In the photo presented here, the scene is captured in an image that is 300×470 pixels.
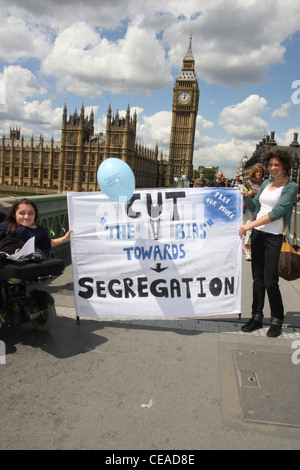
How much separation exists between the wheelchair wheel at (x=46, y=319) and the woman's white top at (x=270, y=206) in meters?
2.40

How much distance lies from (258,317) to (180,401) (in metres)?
1.79

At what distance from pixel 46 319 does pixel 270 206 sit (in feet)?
8.78

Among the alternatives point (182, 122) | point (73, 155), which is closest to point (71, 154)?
point (73, 155)

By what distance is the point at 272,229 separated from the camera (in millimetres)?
3990

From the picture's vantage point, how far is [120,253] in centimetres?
407

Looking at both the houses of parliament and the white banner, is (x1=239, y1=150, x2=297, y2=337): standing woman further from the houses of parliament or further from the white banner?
the houses of parliament

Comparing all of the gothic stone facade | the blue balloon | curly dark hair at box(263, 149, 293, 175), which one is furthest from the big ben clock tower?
the blue balloon

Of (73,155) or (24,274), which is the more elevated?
(73,155)

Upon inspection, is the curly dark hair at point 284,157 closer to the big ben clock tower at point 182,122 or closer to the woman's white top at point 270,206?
the woman's white top at point 270,206

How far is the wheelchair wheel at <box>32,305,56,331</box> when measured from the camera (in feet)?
12.3

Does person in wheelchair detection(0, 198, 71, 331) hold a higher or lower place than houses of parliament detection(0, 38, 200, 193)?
lower

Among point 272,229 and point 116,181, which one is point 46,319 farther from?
point 272,229

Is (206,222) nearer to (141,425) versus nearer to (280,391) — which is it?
(280,391)

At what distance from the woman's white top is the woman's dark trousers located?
58 millimetres
